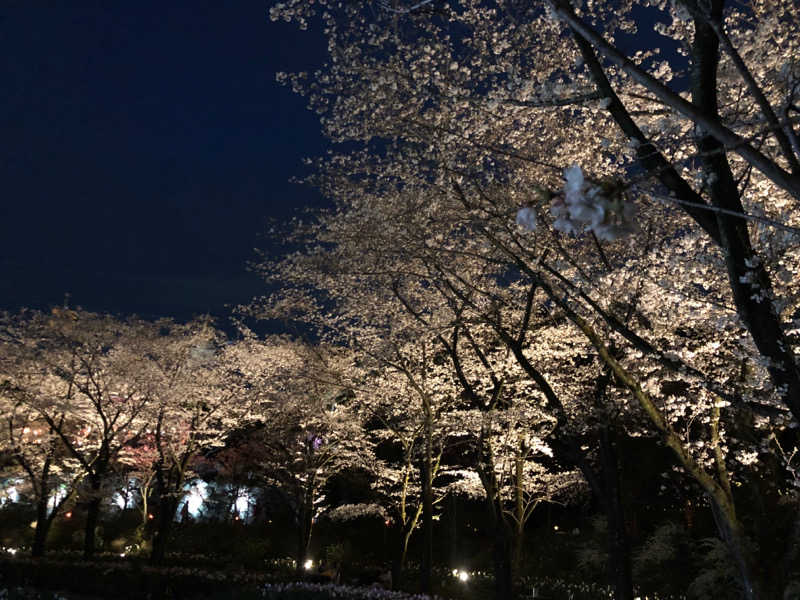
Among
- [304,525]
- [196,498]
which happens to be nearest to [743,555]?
[304,525]

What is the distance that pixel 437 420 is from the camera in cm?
1394

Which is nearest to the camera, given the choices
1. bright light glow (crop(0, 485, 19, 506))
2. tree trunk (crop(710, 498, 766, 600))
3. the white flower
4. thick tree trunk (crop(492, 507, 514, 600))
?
the white flower

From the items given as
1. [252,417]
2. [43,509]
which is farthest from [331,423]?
[43,509]

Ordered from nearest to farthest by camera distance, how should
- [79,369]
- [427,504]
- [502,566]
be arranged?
[502,566] < [427,504] < [79,369]

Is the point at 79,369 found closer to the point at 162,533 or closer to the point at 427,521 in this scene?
the point at 162,533

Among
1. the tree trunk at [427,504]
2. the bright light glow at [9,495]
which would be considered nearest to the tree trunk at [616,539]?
the tree trunk at [427,504]

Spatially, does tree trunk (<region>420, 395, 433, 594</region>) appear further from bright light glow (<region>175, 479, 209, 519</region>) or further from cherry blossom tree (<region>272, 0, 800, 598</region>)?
bright light glow (<region>175, 479, 209, 519</region>)

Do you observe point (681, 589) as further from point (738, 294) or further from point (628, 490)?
point (738, 294)

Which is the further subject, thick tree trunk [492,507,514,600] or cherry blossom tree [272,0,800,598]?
thick tree trunk [492,507,514,600]

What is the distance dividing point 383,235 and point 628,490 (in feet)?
47.2

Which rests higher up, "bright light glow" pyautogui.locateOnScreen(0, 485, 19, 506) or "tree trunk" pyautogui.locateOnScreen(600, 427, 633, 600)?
"bright light glow" pyautogui.locateOnScreen(0, 485, 19, 506)

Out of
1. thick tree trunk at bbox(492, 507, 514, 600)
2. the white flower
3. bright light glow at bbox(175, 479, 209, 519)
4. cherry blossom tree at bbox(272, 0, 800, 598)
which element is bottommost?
thick tree trunk at bbox(492, 507, 514, 600)

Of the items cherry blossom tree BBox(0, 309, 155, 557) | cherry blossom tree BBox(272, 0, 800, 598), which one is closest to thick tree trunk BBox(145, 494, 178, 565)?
cherry blossom tree BBox(0, 309, 155, 557)

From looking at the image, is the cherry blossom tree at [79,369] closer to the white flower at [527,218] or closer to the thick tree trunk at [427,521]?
the thick tree trunk at [427,521]
